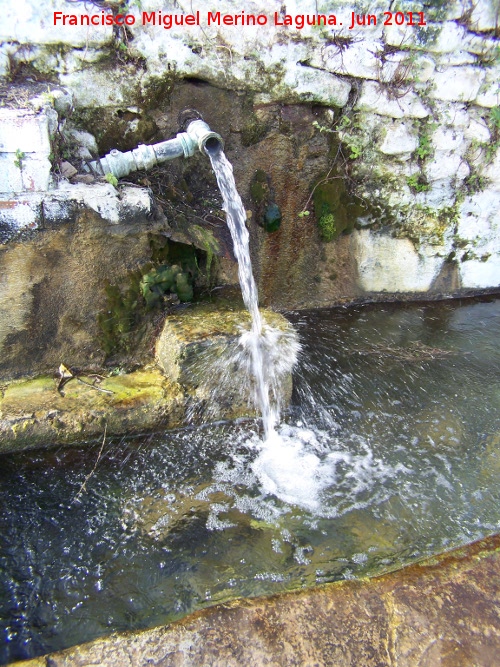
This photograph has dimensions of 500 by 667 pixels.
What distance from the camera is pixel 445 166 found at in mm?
4504

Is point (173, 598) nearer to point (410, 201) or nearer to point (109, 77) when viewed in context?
point (109, 77)

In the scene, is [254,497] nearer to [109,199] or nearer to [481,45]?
[109,199]

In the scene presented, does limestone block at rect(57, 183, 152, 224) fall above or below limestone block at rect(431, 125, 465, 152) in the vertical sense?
below

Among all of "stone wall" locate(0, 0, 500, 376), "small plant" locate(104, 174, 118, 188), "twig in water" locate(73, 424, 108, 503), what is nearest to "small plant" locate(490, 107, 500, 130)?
"stone wall" locate(0, 0, 500, 376)

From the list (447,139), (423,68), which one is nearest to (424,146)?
(447,139)

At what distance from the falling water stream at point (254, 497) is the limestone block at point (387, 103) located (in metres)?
1.43

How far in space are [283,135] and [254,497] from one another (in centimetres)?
285

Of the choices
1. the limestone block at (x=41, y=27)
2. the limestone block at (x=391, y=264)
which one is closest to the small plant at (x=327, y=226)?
the limestone block at (x=391, y=264)

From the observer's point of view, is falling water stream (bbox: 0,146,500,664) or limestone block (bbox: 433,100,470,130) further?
limestone block (bbox: 433,100,470,130)

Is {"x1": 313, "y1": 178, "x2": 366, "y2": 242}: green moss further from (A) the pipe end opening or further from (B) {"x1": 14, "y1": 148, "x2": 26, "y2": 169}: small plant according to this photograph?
(B) {"x1": 14, "y1": 148, "x2": 26, "y2": 169}: small plant

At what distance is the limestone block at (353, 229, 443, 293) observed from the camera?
4.65 metres

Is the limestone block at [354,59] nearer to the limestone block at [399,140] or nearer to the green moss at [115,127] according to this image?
the limestone block at [399,140]

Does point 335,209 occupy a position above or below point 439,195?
below

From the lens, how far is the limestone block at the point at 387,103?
4.06 m
